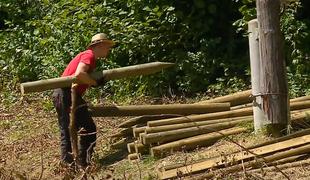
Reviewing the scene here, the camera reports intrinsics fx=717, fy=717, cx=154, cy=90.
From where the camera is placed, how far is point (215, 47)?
37.3 feet

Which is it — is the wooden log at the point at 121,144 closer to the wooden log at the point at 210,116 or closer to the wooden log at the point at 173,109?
the wooden log at the point at 173,109

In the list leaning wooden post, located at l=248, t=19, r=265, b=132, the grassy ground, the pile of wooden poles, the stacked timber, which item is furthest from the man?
leaning wooden post, located at l=248, t=19, r=265, b=132

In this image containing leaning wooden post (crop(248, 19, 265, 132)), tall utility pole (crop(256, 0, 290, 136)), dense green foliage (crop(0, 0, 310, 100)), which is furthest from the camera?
dense green foliage (crop(0, 0, 310, 100))

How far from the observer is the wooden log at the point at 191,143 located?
7.48m

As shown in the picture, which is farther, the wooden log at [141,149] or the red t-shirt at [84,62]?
the wooden log at [141,149]

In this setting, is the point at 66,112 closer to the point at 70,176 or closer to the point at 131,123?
the point at 131,123

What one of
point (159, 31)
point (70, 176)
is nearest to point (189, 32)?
point (159, 31)

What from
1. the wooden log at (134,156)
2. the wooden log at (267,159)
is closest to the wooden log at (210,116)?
the wooden log at (134,156)

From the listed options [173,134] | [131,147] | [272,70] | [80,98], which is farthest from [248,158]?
[80,98]

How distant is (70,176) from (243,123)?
288cm

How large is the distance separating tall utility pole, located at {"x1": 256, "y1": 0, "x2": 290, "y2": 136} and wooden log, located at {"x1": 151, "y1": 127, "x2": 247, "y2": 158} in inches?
19.7

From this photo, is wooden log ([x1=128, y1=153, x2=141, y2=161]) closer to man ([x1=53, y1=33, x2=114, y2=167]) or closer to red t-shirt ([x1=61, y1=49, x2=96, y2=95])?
man ([x1=53, y1=33, x2=114, y2=167])

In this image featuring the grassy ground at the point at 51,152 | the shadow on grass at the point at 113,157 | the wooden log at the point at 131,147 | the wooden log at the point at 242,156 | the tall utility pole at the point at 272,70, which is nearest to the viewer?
the grassy ground at the point at 51,152

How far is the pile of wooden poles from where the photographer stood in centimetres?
756
